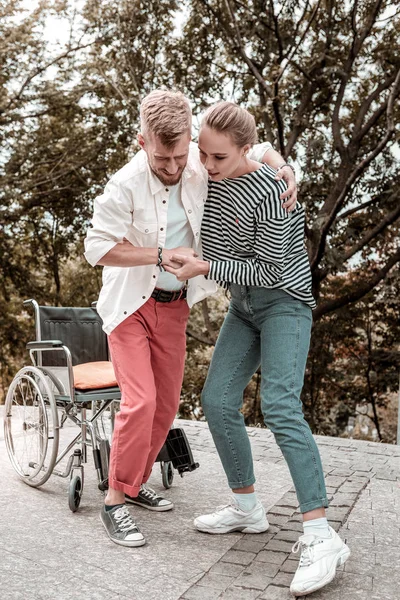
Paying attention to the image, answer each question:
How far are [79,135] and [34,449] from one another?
8023 mm

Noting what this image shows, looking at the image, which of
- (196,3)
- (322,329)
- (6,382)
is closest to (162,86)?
(196,3)

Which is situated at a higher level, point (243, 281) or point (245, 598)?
point (243, 281)

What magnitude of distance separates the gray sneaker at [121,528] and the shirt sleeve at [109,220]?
1.08m

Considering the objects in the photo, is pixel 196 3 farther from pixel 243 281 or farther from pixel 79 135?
pixel 243 281

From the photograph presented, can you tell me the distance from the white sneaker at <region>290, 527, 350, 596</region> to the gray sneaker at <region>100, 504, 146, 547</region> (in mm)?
739

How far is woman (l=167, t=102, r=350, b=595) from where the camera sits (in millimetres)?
2607

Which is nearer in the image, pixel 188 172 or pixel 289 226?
pixel 289 226

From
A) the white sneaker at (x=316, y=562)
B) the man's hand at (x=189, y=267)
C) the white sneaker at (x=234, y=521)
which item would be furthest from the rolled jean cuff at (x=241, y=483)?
the man's hand at (x=189, y=267)

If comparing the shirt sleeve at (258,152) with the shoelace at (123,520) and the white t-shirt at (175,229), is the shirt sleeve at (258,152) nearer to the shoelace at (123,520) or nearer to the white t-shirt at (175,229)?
the white t-shirt at (175,229)

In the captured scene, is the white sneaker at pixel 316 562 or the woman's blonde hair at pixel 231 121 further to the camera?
the woman's blonde hair at pixel 231 121

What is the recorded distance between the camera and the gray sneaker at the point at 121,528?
2980mm

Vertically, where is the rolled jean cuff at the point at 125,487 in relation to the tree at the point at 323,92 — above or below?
below

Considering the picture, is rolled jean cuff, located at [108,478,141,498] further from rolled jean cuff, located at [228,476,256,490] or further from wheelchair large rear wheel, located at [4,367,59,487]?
wheelchair large rear wheel, located at [4,367,59,487]

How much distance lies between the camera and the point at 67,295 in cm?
1309
